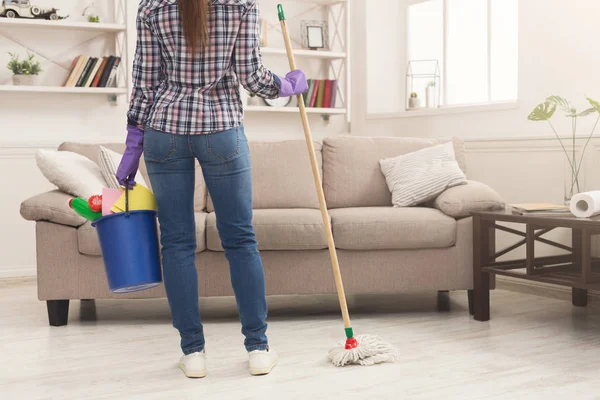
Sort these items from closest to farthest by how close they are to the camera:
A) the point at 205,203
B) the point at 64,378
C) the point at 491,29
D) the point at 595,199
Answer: the point at 64,378, the point at 595,199, the point at 205,203, the point at 491,29

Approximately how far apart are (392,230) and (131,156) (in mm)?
1393

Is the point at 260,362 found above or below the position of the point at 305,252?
below

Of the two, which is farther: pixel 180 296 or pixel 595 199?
pixel 595 199

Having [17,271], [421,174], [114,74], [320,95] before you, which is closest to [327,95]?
[320,95]

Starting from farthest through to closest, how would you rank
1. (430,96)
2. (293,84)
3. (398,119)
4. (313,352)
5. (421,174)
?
(398,119), (430,96), (421,174), (313,352), (293,84)

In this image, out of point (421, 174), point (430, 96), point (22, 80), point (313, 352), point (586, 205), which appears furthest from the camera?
point (430, 96)

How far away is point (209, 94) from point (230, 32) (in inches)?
8.3

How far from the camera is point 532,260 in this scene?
11.0ft

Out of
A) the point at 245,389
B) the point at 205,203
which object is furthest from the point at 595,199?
the point at 205,203

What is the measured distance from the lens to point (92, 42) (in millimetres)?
5227

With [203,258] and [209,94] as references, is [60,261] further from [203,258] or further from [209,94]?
[209,94]

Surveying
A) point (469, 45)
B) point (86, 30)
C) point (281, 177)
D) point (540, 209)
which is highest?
point (86, 30)

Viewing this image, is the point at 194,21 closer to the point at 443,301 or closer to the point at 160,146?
the point at 160,146

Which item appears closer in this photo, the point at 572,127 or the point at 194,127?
the point at 194,127
